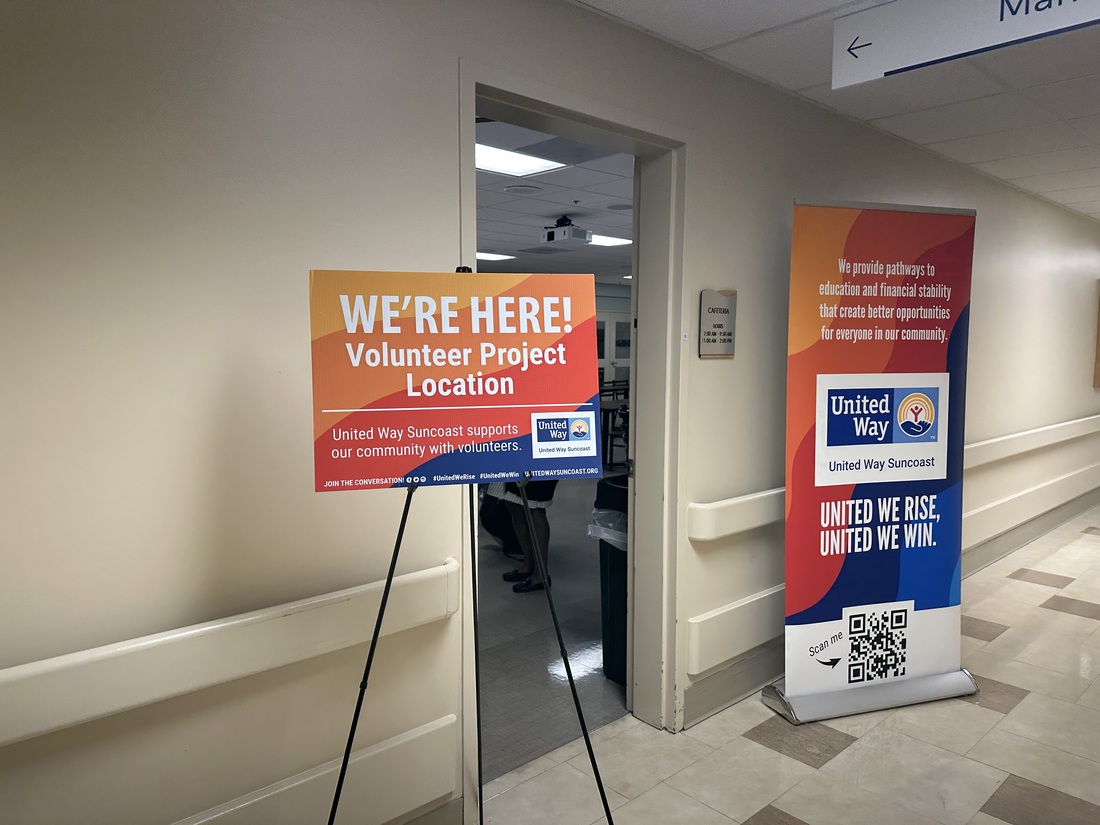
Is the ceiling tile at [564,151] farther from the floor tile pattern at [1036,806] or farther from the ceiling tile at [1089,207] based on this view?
the ceiling tile at [1089,207]

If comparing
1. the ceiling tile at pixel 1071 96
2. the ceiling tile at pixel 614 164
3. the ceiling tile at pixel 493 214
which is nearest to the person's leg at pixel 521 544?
the ceiling tile at pixel 614 164

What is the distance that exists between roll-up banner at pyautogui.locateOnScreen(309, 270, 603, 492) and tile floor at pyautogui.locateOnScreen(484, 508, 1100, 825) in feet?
4.69

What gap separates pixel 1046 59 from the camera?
2.97m

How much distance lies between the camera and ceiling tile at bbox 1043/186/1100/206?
5320 mm

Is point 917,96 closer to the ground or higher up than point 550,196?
closer to the ground

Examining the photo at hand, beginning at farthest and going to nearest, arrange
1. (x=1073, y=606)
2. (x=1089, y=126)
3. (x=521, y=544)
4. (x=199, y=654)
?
(x=521, y=544)
(x=1073, y=606)
(x=1089, y=126)
(x=199, y=654)

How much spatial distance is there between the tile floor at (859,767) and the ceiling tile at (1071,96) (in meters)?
2.73

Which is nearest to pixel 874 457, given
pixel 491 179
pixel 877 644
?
pixel 877 644

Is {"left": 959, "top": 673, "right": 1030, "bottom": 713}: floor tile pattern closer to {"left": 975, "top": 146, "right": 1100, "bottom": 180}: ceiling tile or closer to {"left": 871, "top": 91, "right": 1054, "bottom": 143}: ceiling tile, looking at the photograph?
{"left": 871, "top": 91, "right": 1054, "bottom": 143}: ceiling tile

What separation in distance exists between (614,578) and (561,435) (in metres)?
1.85

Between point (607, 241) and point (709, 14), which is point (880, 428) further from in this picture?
point (607, 241)

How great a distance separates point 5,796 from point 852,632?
3.00 metres

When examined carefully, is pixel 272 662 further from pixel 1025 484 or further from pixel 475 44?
pixel 1025 484

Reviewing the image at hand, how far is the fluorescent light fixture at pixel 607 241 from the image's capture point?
8938mm
